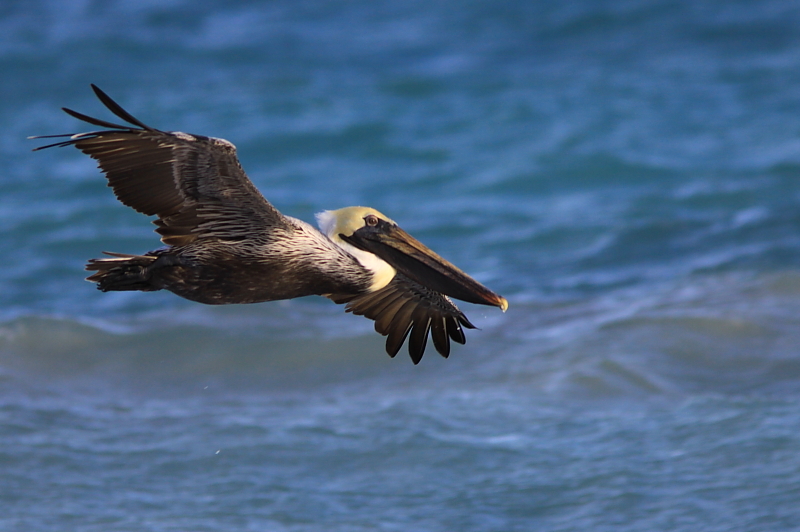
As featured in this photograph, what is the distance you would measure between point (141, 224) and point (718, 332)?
6.63 m

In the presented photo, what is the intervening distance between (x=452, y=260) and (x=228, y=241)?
669 centimetres

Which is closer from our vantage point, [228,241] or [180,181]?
[180,181]

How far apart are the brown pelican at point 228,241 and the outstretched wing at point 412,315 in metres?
0.30

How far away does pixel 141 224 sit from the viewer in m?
12.9

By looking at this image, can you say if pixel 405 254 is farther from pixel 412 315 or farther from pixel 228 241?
A: pixel 228 241

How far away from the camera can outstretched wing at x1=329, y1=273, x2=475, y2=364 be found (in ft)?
19.5

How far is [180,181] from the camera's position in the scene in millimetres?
Answer: 5121

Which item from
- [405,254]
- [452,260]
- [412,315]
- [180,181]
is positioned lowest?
[412,315]

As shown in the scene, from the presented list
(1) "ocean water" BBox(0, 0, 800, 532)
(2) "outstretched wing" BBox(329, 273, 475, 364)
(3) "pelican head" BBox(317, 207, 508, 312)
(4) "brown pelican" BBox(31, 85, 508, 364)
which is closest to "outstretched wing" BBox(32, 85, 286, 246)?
(4) "brown pelican" BBox(31, 85, 508, 364)

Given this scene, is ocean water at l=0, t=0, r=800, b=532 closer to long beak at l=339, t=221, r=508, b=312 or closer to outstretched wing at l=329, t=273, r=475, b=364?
outstretched wing at l=329, t=273, r=475, b=364

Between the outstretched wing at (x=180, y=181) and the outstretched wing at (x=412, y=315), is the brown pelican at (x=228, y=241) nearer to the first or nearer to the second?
the outstretched wing at (x=180, y=181)

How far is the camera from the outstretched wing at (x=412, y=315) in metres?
5.96

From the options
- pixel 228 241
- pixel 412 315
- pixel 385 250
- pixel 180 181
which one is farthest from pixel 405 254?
pixel 180 181

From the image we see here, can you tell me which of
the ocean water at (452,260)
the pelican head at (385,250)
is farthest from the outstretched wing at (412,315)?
the ocean water at (452,260)
